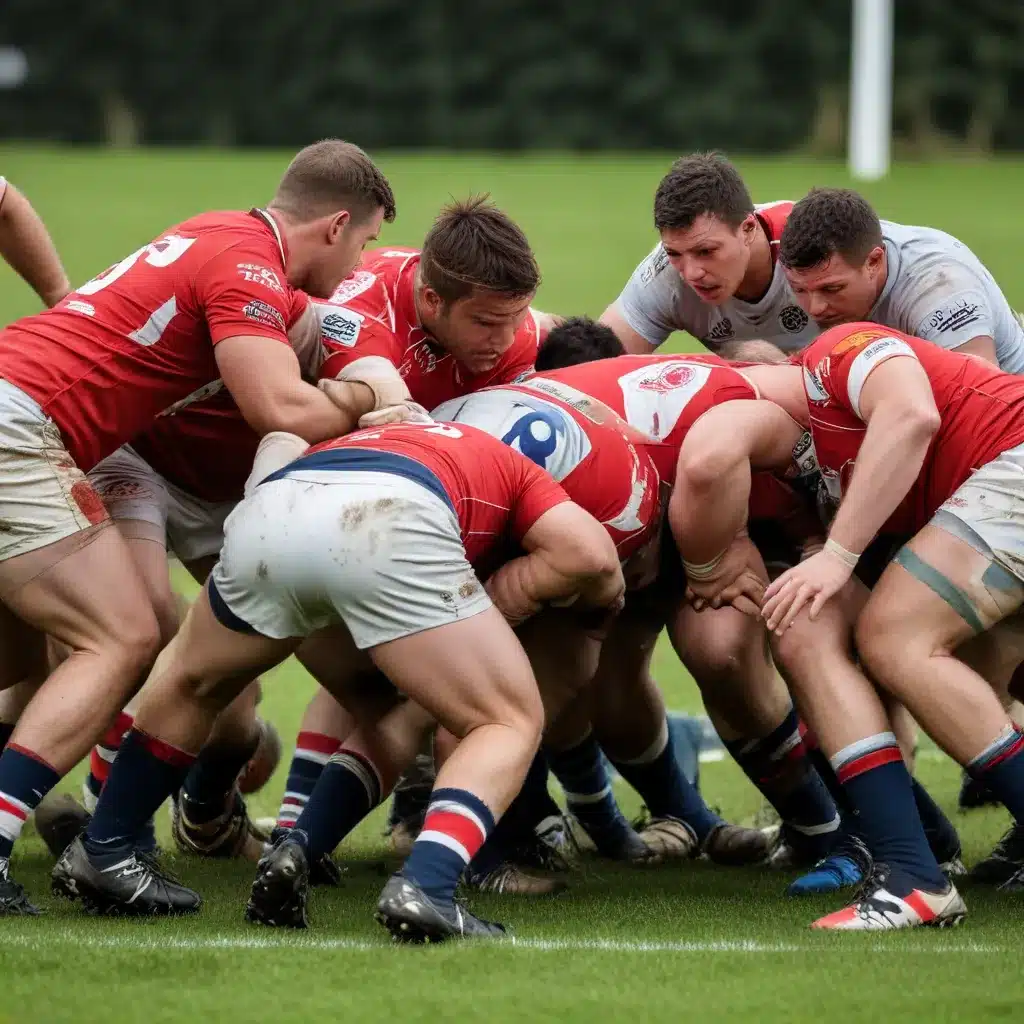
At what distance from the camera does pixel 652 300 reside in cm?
612

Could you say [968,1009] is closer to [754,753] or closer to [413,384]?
[754,753]

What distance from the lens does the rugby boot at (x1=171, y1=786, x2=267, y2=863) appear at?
5.21 meters

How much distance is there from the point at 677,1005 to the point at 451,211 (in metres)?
2.33

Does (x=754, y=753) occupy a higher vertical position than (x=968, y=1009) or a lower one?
lower

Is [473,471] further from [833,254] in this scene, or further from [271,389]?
[833,254]

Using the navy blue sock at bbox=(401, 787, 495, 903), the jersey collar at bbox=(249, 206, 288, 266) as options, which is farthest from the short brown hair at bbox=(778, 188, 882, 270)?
the navy blue sock at bbox=(401, 787, 495, 903)

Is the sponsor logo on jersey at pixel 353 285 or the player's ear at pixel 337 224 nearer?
the player's ear at pixel 337 224

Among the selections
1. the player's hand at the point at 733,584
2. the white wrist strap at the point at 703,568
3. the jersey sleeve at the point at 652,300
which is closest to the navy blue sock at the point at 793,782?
the player's hand at the point at 733,584

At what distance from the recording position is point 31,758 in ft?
13.7

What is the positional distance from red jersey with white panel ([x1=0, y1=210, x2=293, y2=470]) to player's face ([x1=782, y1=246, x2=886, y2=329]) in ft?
Result: 4.98

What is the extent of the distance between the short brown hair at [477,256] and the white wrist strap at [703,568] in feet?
2.74

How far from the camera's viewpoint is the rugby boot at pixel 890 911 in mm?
3996

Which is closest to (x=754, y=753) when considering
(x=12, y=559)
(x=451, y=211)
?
(x=451, y=211)

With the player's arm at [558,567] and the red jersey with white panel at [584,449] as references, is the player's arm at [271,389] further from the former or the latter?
the player's arm at [558,567]
